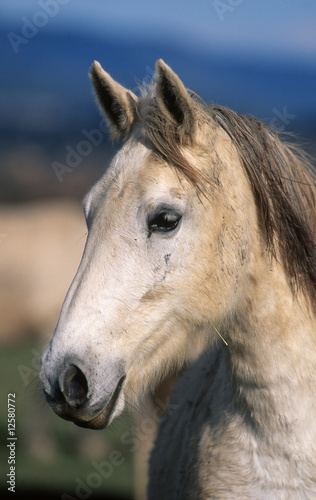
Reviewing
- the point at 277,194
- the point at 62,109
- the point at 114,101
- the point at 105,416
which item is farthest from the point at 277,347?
the point at 62,109

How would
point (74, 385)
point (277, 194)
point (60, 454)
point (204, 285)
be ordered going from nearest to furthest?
point (74, 385) < point (204, 285) < point (277, 194) < point (60, 454)

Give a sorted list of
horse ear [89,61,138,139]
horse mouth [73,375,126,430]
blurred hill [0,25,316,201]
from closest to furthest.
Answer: horse mouth [73,375,126,430]
horse ear [89,61,138,139]
blurred hill [0,25,316,201]

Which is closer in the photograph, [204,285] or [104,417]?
[104,417]

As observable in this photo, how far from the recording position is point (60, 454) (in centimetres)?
626

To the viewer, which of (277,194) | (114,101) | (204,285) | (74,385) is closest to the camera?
(74,385)

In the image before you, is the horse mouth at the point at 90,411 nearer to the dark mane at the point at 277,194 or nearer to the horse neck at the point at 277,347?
the horse neck at the point at 277,347

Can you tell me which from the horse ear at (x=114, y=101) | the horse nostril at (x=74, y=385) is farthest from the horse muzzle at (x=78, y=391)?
the horse ear at (x=114, y=101)

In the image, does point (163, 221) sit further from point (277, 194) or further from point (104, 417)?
point (104, 417)

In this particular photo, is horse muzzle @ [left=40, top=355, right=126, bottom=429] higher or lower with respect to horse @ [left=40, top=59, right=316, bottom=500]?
lower

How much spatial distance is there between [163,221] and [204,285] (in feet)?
1.12

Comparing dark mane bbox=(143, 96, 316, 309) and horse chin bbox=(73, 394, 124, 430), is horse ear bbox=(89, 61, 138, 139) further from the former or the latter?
horse chin bbox=(73, 394, 124, 430)

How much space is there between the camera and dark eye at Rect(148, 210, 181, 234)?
2.02 m

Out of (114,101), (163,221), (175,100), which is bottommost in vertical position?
(163,221)

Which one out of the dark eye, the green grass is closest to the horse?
the dark eye
